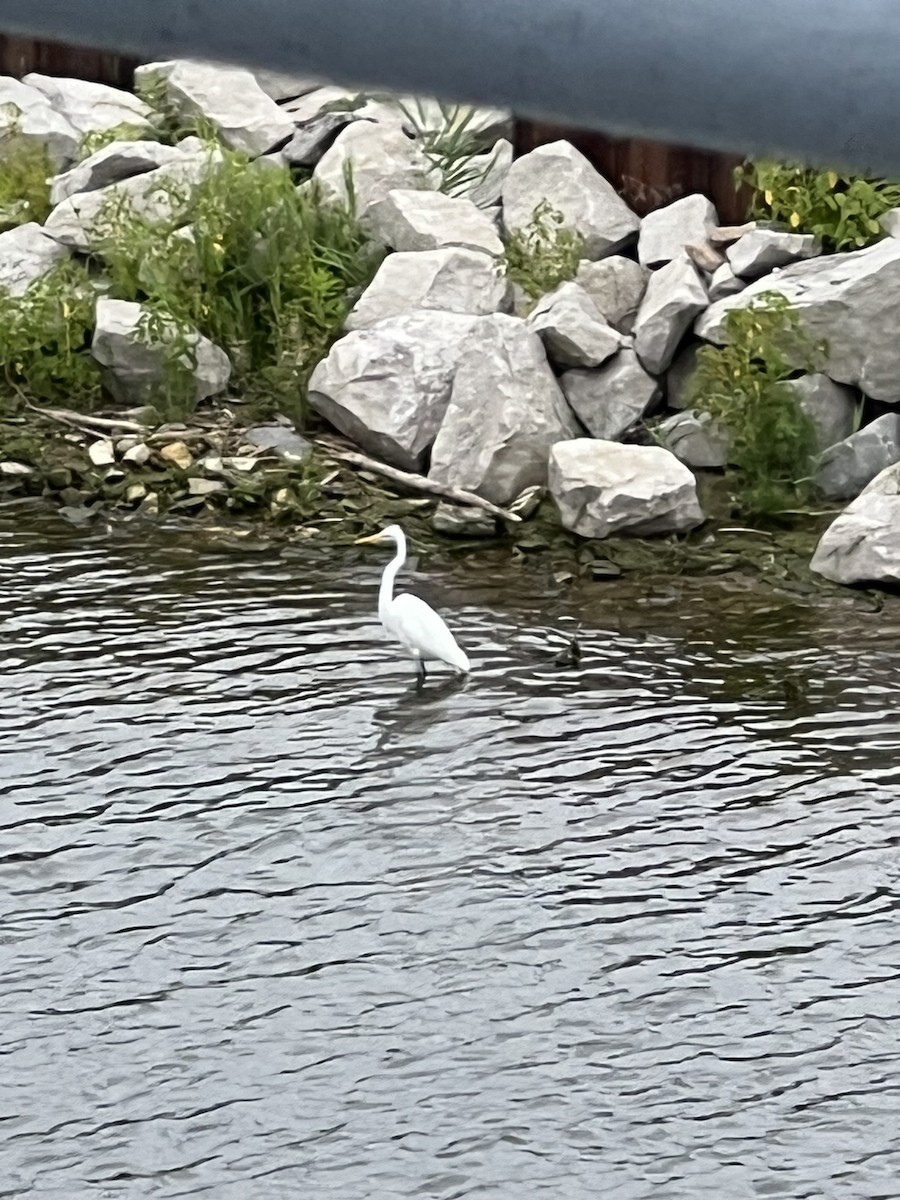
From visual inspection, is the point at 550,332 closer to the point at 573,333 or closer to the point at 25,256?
the point at 573,333

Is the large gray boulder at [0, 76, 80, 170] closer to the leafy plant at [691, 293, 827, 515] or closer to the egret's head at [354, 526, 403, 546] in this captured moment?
the egret's head at [354, 526, 403, 546]

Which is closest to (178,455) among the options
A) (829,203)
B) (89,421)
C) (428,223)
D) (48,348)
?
(89,421)

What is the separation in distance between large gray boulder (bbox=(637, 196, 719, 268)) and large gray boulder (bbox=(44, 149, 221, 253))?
3188 mm

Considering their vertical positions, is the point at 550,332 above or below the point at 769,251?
below

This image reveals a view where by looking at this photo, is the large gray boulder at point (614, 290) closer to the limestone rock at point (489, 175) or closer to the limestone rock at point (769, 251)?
the limestone rock at point (769, 251)

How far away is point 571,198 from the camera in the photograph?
41.9 feet

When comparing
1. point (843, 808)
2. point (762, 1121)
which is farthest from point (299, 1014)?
point (843, 808)

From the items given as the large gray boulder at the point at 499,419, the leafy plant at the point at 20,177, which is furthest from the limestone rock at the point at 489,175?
the leafy plant at the point at 20,177

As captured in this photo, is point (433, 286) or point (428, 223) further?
point (428, 223)

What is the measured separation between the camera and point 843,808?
7488 millimetres

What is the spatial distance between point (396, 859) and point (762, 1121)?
81.0 inches

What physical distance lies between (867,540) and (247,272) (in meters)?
4.97

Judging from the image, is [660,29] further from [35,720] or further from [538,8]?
[35,720]

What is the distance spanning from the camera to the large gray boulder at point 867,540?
9820 mm
